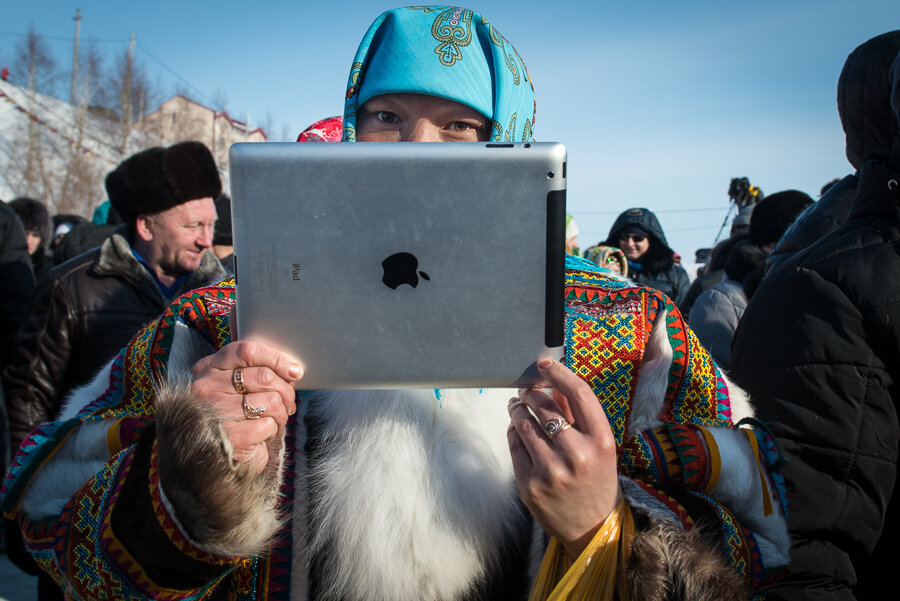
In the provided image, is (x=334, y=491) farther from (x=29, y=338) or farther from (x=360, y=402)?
(x=29, y=338)

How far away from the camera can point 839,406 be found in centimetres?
137

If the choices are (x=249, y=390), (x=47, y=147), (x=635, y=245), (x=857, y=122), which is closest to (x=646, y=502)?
(x=249, y=390)

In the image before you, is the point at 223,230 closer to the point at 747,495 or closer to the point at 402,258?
the point at 402,258

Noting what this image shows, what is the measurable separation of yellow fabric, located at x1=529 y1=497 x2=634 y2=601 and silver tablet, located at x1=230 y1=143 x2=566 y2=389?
274 mm

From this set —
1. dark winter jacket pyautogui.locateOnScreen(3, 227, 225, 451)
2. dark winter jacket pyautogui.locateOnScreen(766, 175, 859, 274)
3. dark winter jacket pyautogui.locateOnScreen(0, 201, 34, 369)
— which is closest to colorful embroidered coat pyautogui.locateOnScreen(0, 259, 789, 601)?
dark winter jacket pyautogui.locateOnScreen(766, 175, 859, 274)

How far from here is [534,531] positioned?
1179 millimetres

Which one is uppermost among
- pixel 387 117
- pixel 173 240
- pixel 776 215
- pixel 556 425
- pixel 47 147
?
pixel 47 147

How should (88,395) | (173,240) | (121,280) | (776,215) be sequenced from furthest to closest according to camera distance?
1. (776,215)
2. (173,240)
3. (121,280)
4. (88,395)

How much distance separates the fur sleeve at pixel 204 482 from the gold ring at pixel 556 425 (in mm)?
451

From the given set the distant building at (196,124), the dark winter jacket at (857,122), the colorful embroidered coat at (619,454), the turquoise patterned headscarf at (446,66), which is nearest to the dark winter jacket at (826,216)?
the dark winter jacket at (857,122)

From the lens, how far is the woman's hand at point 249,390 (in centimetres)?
96

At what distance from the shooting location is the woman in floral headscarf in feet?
3.21

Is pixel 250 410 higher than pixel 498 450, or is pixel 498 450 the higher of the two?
pixel 250 410

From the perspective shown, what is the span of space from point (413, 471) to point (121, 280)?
7.13 ft
